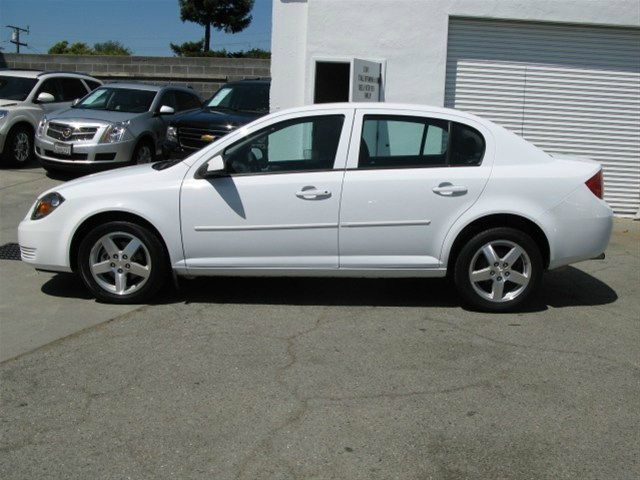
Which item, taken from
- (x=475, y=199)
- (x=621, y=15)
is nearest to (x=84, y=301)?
(x=475, y=199)

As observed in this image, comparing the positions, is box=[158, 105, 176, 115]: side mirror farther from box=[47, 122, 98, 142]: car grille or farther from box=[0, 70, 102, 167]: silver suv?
box=[0, 70, 102, 167]: silver suv

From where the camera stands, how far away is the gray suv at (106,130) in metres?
12.0

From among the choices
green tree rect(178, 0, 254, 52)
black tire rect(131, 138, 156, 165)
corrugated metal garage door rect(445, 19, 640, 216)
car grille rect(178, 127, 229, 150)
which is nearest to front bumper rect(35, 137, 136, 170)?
black tire rect(131, 138, 156, 165)

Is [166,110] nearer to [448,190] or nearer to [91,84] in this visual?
[91,84]

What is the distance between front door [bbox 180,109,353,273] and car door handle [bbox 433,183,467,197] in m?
0.77

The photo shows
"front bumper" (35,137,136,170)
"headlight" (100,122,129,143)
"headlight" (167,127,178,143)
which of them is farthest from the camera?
"headlight" (100,122,129,143)

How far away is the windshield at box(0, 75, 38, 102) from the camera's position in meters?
13.9

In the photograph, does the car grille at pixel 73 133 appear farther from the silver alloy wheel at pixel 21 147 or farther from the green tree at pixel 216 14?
the green tree at pixel 216 14

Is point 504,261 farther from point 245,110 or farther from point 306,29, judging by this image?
point 245,110

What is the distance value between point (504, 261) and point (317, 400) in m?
2.35

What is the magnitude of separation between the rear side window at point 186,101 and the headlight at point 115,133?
94.9 inches

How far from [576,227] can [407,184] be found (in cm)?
143

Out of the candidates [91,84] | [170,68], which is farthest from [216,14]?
[91,84]

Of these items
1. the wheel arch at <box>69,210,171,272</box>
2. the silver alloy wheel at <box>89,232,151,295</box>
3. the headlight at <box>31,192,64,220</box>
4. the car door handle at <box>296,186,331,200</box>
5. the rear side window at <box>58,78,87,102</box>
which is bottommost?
the silver alloy wheel at <box>89,232,151,295</box>
